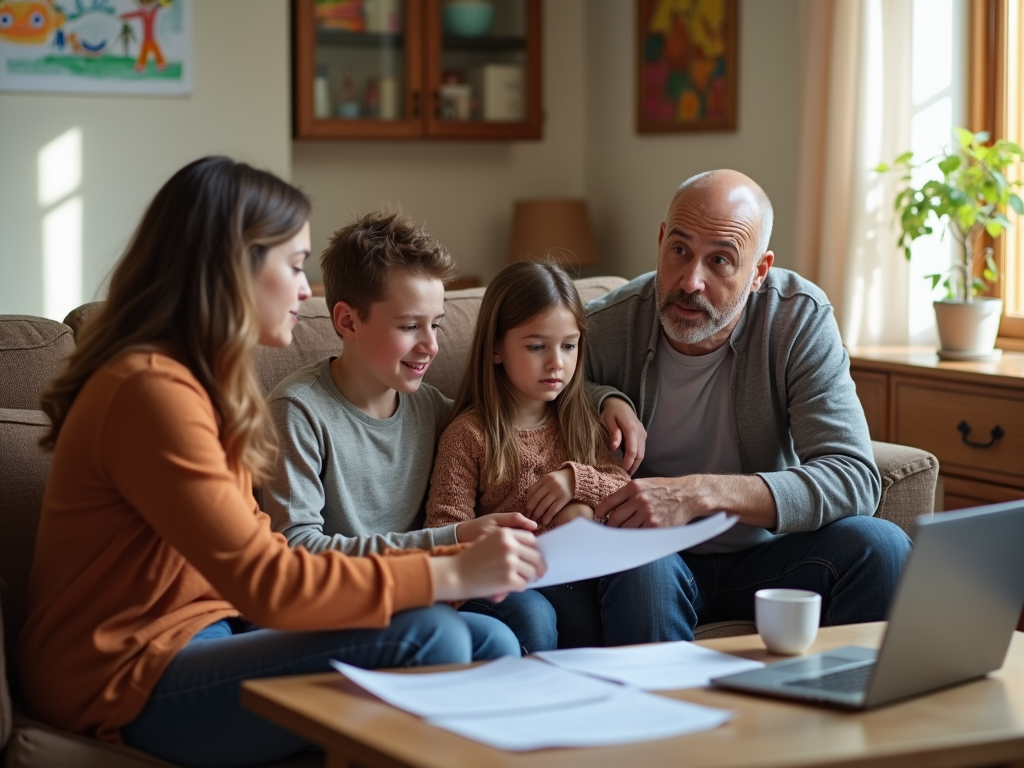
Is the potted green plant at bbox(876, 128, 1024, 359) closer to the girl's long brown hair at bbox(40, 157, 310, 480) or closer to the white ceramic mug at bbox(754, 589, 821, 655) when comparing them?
the white ceramic mug at bbox(754, 589, 821, 655)

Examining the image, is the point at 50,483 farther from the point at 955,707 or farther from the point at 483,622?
the point at 955,707

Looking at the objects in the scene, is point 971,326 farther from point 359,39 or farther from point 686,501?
point 359,39

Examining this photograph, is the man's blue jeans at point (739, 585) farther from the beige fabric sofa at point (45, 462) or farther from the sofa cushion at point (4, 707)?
the sofa cushion at point (4, 707)

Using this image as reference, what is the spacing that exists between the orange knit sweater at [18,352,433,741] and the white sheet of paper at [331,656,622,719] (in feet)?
0.29

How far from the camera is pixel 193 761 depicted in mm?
1534

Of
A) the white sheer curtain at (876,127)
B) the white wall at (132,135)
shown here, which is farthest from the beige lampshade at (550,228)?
the white sheer curtain at (876,127)

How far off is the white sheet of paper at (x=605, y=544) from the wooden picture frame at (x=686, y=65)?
3048mm

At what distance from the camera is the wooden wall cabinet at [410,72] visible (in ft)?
14.6

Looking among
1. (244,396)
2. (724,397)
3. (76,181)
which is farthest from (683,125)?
(244,396)

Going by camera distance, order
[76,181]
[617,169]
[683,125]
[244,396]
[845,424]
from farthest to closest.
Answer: [617,169] → [683,125] → [76,181] → [845,424] → [244,396]

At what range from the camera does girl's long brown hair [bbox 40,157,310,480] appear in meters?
1.49

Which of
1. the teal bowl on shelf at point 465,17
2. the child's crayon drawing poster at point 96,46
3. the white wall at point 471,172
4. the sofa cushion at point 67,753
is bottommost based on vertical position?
the sofa cushion at point 67,753

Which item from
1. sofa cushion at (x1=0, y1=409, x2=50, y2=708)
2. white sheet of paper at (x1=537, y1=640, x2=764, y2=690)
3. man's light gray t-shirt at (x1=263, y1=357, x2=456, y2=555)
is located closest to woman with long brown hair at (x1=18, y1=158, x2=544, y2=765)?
white sheet of paper at (x1=537, y1=640, x2=764, y2=690)

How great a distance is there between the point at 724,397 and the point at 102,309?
1184mm
